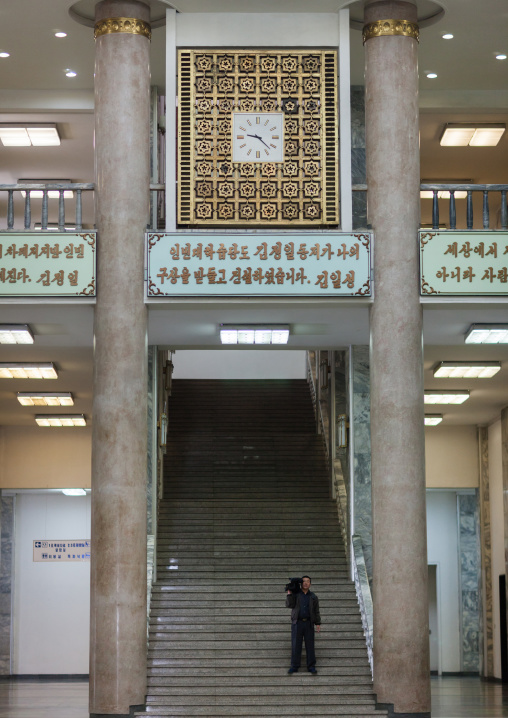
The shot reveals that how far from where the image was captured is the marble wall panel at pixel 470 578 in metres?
23.0

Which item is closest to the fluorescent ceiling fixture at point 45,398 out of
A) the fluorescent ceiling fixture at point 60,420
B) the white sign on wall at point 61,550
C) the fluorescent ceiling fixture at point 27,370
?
the fluorescent ceiling fixture at point 60,420

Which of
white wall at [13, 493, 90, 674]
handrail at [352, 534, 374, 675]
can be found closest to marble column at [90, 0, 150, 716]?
handrail at [352, 534, 374, 675]

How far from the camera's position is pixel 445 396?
19.7m

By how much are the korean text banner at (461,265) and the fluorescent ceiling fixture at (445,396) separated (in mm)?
5713

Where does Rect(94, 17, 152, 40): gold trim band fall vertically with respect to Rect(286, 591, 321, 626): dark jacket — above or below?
above

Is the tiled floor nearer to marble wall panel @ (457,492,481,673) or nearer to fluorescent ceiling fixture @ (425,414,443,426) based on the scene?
marble wall panel @ (457,492,481,673)

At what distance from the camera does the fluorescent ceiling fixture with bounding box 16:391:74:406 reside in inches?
782

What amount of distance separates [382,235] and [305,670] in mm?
5387

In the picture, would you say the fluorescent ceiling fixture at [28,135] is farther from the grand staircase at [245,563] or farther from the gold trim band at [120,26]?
the grand staircase at [245,563]

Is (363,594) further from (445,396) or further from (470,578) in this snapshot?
(470,578)

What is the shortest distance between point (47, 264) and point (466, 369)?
277 inches

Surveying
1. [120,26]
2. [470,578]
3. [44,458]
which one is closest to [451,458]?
[470,578]

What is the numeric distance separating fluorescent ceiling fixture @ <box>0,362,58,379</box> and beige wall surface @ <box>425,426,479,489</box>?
834cm

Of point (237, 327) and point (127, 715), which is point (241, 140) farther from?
point (127, 715)
